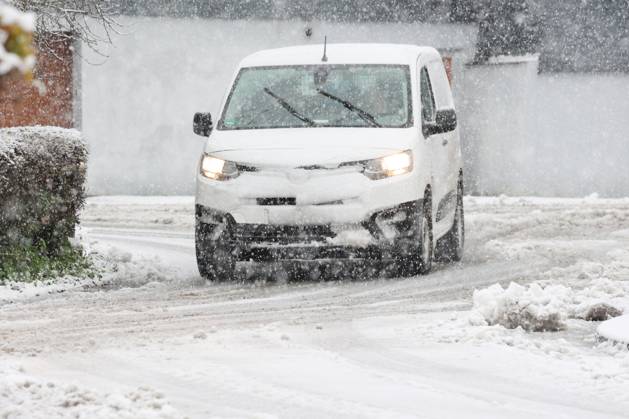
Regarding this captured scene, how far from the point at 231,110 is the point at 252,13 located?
11.1m

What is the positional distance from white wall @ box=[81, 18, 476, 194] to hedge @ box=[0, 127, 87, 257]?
34.8 feet

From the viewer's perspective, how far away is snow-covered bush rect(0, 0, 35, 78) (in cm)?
372

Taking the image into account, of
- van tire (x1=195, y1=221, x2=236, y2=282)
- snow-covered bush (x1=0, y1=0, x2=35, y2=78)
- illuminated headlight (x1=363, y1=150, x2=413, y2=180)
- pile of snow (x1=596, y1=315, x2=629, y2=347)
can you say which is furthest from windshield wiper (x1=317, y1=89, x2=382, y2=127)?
snow-covered bush (x1=0, y1=0, x2=35, y2=78)

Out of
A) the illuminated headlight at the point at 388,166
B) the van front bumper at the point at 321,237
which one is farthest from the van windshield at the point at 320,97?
the van front bumper at the point at 321,237

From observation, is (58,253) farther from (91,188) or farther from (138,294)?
(91,188)

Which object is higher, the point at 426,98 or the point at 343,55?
the point at 343,55

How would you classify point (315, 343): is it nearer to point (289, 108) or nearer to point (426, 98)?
point (289, 108)

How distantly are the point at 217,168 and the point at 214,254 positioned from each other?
713mm

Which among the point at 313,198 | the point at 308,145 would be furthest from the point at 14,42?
the point at 308,145

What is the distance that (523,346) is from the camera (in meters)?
8.02

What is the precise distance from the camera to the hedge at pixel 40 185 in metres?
10.7

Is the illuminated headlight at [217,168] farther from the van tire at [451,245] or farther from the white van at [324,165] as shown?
the van tire at [451,245]

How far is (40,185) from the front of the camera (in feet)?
36.6

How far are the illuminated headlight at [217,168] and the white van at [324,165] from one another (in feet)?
0.04
